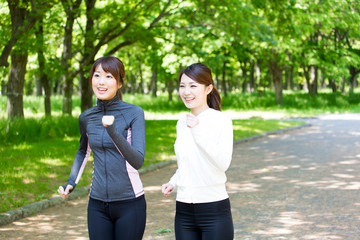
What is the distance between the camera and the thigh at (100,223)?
307 cm

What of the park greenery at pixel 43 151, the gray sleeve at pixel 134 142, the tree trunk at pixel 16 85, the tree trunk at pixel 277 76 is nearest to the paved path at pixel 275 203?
the park greenery at pixel 43 151

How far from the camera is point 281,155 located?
12.5 m

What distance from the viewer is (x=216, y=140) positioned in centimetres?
295

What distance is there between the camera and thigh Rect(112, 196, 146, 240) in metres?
3.04

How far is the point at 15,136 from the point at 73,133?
7.23 feet

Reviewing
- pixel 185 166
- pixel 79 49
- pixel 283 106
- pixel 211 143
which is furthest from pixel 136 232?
pixel 283 106

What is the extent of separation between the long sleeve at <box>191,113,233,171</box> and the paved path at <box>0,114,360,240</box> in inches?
108

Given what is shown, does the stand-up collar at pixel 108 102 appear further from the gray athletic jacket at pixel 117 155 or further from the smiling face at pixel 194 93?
the smiling face at pixel 194 93

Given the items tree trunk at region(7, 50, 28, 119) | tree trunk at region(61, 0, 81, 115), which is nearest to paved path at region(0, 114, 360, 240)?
tree trunk at region(61, 0, 81, 115)

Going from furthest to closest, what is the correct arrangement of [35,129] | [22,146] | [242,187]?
[35,129] < [22,146] < [242,187]

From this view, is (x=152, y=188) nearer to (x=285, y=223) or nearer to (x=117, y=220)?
(x=285, y=223)

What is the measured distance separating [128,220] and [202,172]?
21.2 inches

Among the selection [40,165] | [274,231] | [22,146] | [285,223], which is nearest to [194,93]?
[274,231]

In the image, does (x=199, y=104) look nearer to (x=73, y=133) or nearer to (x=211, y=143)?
(x=211, y=143)
